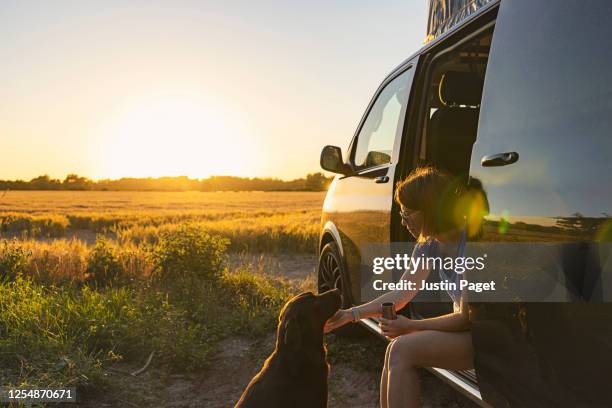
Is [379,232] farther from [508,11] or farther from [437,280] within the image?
[508,11]

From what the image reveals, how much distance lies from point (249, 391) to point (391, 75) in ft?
8.03

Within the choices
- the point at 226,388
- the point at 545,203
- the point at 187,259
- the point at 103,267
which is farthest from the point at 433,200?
the point at 103,267

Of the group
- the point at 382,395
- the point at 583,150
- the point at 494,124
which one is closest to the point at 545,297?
the point at 583,150

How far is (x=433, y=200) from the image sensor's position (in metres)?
2.55

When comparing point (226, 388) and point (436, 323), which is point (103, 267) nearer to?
point (226, 388)

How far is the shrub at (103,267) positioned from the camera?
7008 millimetres

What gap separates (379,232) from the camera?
11.6 feet

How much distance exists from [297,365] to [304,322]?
0.66 feet

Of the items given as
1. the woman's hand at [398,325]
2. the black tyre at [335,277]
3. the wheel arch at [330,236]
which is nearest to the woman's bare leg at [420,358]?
the woman's hand at [398,325]

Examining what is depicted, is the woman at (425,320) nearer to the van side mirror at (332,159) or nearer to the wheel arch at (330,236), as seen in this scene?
the wheel arch at (330,236)

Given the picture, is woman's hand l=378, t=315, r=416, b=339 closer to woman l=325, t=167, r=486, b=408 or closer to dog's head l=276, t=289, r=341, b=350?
woman l=325, t=167, r=486, b=408

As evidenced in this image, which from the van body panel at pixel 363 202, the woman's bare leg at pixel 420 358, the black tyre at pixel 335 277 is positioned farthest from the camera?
the black tyre at pixel 335 277

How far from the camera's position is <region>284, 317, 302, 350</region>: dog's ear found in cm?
263

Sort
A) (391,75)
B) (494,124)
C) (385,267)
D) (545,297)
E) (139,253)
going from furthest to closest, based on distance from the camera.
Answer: (139,253), (391,75), (385,267), (494,124), (545,297)
